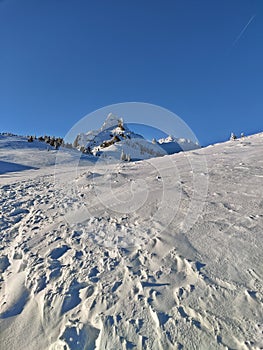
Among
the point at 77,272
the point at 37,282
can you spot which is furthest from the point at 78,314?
the point at 37,282

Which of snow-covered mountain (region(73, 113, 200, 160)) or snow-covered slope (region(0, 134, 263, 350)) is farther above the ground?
snow-covered mountain (region(73, 113, 200, 160))

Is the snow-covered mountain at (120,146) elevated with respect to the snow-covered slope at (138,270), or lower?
elevated

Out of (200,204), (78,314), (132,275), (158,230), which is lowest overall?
(78,314)

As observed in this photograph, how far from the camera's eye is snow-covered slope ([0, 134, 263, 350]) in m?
2.39

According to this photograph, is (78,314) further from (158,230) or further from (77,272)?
(158,230)

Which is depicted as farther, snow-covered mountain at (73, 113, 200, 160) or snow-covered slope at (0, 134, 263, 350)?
snow-covered mountain at (73, 113, 200, 160)

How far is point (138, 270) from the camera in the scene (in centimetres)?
324

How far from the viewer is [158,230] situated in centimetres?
415

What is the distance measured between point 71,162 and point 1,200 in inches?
313

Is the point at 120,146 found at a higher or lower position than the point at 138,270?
higher

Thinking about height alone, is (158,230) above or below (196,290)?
above

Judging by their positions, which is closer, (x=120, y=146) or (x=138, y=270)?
(x=138, y=270)

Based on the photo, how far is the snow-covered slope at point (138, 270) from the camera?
239cm

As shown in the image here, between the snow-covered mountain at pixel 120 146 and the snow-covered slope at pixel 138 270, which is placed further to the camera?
the snow-covered mountain at pixel 120 146
